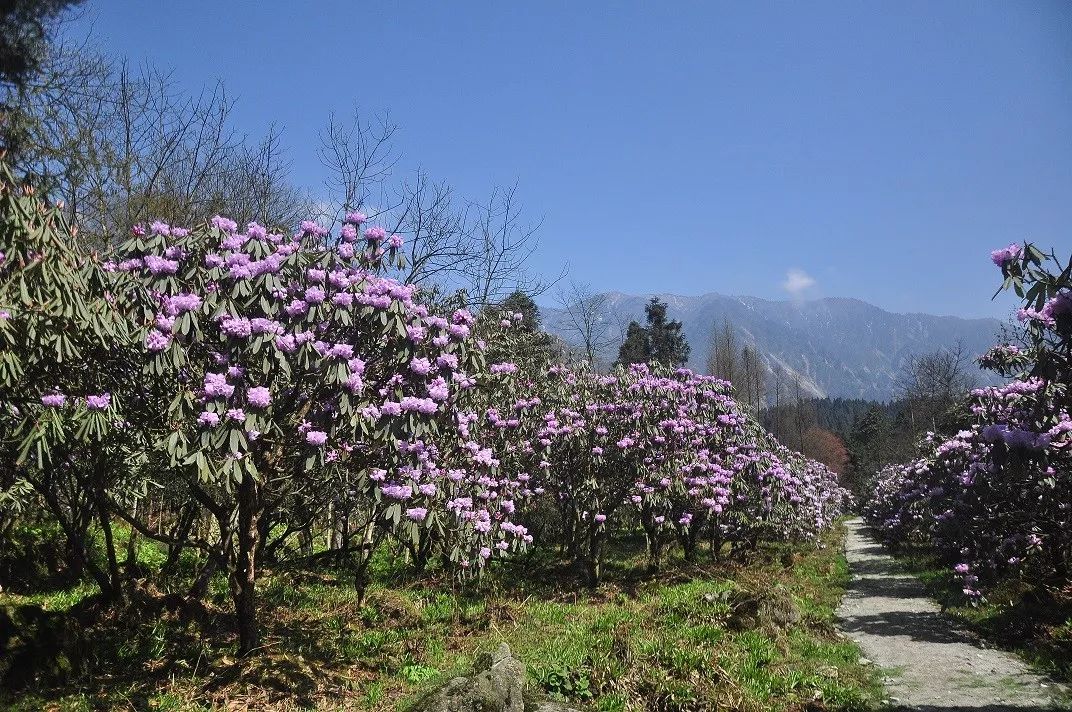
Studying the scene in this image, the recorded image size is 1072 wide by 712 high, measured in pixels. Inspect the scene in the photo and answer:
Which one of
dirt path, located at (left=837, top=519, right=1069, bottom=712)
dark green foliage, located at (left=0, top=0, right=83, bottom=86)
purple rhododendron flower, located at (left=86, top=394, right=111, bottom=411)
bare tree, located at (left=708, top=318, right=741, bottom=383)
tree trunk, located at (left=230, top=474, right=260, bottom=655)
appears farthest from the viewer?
bare tree, located at (left=708, top=318, right=741, bottom=383)

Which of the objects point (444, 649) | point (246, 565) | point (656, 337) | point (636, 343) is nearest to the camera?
point (246, 565)

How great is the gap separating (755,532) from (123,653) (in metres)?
13.4

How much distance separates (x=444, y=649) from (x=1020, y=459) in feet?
19.7

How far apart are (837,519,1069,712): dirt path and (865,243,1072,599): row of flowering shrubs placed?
51.7 inches

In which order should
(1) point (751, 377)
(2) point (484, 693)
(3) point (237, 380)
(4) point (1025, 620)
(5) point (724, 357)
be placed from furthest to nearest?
(1) point (751, 377), (5) point (724, 357), (4) point (1025, 620), (2) point (484, 693), (3) point (237, 380)

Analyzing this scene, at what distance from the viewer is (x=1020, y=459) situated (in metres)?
5.55

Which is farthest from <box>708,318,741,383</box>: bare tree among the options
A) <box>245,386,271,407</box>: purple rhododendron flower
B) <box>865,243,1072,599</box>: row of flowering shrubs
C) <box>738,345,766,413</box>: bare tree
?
<box>245,386,271,407</box>: purple rhododendron flower

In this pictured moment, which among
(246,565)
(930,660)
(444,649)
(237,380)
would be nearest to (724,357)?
(930,660)

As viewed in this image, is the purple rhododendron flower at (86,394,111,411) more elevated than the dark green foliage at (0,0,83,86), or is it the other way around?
the dark green foliage at (0,0,83,86)

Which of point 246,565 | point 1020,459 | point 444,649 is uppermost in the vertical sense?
point 1020,459

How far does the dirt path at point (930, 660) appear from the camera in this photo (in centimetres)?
634

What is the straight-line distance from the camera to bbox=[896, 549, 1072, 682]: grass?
7602 millimetres

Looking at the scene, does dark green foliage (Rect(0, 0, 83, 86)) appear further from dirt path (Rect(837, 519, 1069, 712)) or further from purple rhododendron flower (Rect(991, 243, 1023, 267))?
dirt path (Rect(837, 519, 1069, 712))

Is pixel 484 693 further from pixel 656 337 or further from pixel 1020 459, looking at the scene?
pixel 656 337
